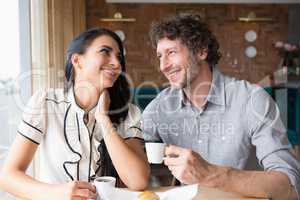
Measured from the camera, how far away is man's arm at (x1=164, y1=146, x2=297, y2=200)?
856mm

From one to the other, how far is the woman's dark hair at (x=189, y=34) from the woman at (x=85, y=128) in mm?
309

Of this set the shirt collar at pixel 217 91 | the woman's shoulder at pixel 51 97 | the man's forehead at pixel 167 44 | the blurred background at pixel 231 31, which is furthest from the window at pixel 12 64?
the blurred background at pixel 231 31

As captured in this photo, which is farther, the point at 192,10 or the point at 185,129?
the point at 192,10

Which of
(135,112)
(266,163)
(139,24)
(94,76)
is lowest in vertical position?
(266,163)

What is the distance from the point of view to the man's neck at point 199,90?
132 centimetres

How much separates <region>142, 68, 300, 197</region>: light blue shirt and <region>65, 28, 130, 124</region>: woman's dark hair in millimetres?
166

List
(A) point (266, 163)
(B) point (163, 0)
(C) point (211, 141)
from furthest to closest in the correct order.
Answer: (B) point (163, 0)
(C) point (211, 141)
(A) point (266, 163)

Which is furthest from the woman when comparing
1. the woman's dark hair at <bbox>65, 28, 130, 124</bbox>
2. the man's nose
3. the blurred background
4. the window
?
the blurred background

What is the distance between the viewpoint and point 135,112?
1212 mm

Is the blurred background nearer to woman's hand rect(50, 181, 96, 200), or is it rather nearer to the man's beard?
the man's beard

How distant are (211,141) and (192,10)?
13.4 feet

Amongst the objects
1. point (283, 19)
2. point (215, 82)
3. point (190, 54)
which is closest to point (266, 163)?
point (215, 82)

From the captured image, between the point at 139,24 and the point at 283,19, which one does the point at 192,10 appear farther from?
the point at 283,19

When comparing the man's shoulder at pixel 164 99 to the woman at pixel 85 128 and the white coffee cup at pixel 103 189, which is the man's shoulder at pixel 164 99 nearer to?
the woman at pixel 85 128
